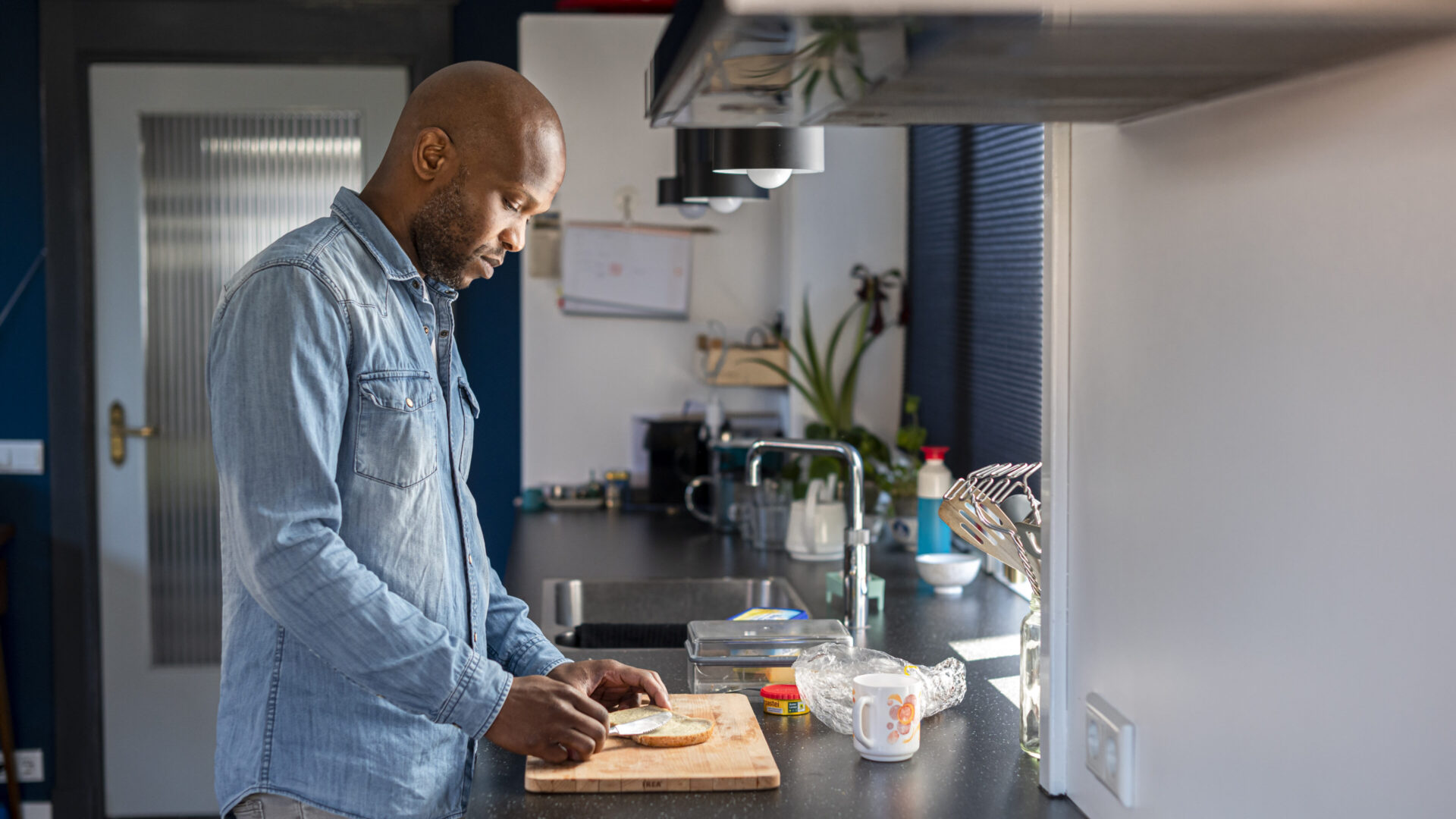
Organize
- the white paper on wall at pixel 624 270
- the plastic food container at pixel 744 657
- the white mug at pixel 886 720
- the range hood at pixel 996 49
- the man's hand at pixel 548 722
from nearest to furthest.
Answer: the range hood at pixel 996 49 → the man's hand at pixel 548 722 → the white mug at pixel 886 720 → the plastic food container at pixel 744 657 → the white paper on wall at pixel 624 270

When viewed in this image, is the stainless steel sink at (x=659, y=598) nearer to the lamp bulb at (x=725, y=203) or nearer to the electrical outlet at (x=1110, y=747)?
the lamp bulb at (x=725, y=203)

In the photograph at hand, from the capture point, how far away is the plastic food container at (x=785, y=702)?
156 centimetres

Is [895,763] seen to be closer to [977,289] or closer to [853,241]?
[977,289]

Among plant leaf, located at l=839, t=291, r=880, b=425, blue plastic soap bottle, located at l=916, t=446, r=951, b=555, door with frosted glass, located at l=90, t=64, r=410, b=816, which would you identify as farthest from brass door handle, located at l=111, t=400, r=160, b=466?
blue plastic soap bottle, located at l=916, t=446, r=951, b=555

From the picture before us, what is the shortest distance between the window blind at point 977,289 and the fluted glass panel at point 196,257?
5.65ft

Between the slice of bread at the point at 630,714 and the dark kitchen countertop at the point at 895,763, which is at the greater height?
the slice of bread at the point at 630,714

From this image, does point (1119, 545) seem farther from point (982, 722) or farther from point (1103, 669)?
point (982, 722)

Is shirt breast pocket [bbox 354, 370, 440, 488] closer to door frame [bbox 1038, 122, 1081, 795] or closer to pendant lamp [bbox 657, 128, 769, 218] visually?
door frame [bbox 1038, 122, 1081, 795]

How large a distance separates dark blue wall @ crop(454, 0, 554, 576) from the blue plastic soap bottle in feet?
5.44

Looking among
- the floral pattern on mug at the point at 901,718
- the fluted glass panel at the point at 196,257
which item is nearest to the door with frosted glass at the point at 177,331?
the fluted glass panel at the point at 196,257

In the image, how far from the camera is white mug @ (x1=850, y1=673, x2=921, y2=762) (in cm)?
137

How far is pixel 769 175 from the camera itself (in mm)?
1747

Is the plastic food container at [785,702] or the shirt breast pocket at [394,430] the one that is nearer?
the shirt breast pocket at [394,430]

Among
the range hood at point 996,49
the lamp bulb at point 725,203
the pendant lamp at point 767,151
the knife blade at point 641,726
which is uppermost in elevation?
the lamp bulb at point 725,203
